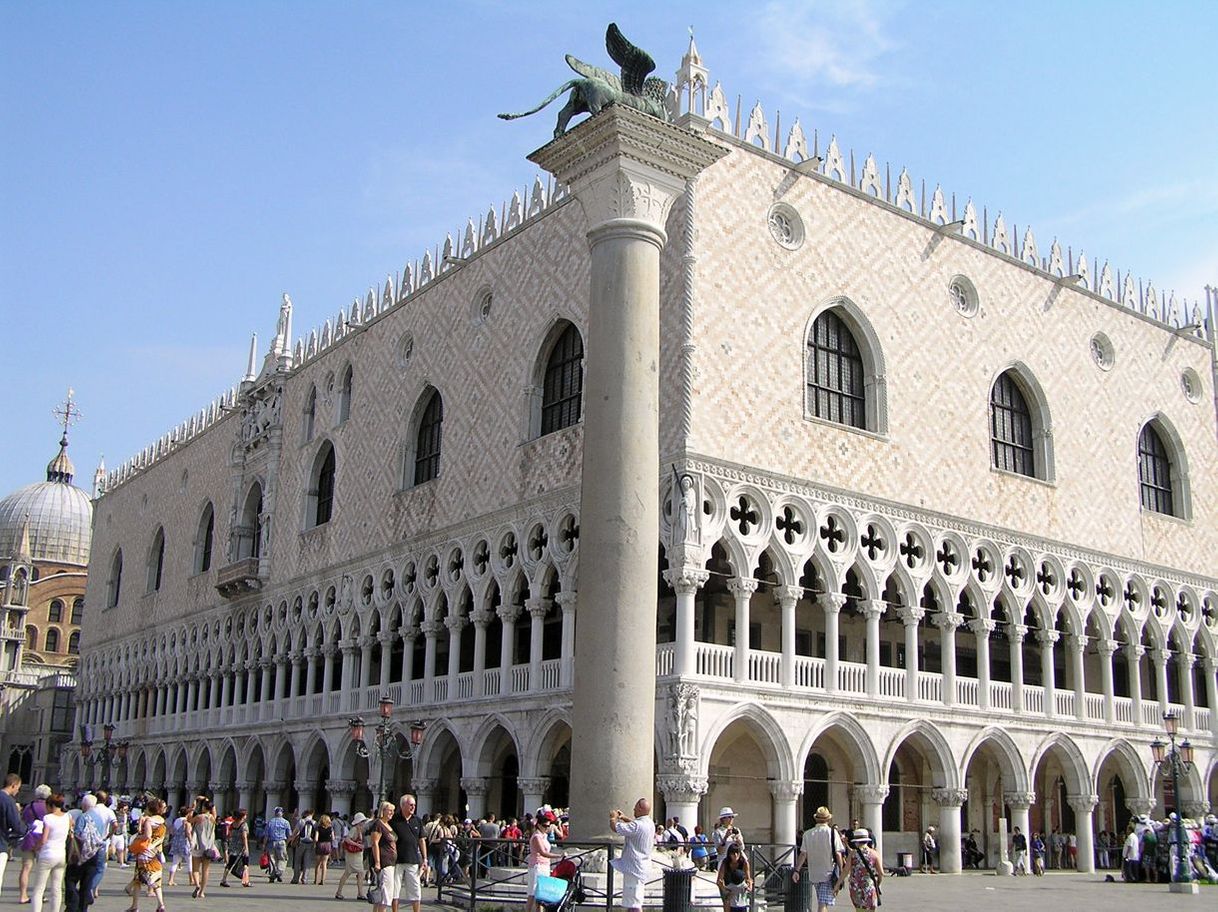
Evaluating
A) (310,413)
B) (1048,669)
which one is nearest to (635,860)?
(1048,669)

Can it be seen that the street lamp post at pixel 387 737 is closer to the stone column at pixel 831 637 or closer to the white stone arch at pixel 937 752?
the stone column at pixel 831 637

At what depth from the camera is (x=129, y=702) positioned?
3841 cm

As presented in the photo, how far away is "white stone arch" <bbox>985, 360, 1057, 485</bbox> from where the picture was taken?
76.4ft

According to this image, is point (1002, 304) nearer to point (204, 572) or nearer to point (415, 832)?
point (415, 832)

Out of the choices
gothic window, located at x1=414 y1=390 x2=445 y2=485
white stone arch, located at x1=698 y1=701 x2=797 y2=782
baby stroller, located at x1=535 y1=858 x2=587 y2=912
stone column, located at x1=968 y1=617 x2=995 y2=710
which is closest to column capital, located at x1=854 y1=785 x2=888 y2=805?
white stone arch, located at x1=698 y1=701 x2=797 y2=782

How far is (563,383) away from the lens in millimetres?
21422

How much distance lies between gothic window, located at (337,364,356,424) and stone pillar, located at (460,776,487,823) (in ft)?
31.9

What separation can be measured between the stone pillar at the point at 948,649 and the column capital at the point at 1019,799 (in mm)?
1533

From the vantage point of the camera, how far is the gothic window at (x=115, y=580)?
138ft

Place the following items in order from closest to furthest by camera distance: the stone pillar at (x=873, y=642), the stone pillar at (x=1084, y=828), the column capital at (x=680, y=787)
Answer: the column capital at (x=680, y=787) → the stone pillar at (x=873, y=642) → the stone pillar at (x=1084, y=828)

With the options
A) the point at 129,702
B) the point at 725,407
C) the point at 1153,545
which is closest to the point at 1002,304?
the point at 1153,545

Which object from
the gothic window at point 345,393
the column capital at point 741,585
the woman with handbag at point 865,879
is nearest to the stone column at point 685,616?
the column capital at point 741,585

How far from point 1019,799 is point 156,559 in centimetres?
2684

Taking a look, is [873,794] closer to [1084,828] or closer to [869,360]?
[1084,828]
